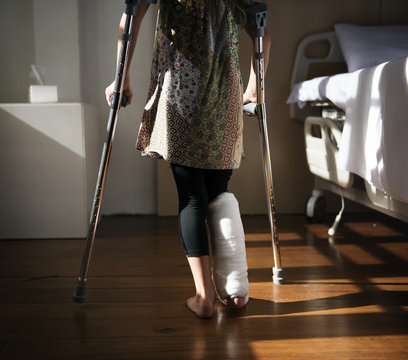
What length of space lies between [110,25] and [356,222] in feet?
5.16

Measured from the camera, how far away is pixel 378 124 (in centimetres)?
Answer: 146

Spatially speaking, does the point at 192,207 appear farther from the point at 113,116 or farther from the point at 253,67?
the point at 253,67

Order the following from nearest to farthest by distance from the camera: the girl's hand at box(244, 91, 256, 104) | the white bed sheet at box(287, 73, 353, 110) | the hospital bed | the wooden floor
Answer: the wooden floor < the hospital bed < the girl's hand at box(244, 91, 256, 104) < the white bed sheet at box(287, 73, 353, 110)

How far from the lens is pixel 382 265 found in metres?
1.72

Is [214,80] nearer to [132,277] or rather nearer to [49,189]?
[132,277]

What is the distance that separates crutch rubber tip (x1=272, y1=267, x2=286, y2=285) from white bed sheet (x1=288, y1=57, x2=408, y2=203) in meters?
0.39

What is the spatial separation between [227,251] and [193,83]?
0.44 meters

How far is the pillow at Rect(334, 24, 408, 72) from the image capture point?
212 cm

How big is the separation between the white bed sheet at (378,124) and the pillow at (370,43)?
1.15 ft

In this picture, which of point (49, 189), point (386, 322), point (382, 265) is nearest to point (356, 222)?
point (382, 265)

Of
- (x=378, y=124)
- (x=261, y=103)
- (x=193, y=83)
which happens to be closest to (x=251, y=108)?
(x=261, y=103)

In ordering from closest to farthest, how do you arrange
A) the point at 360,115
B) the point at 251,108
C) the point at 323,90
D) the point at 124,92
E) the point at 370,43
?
the point at 124,92 → the point at 251,108 → the point at 360,115 → the point at 323,90 → the point at 370,43

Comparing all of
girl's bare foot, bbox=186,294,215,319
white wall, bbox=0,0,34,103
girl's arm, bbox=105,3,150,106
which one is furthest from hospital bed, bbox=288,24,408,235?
white wall, bbox=0,0,34,103

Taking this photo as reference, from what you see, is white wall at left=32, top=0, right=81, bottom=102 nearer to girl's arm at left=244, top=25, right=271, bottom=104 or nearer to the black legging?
girl's arm at left=244, top=25, right=271, bottom=104
